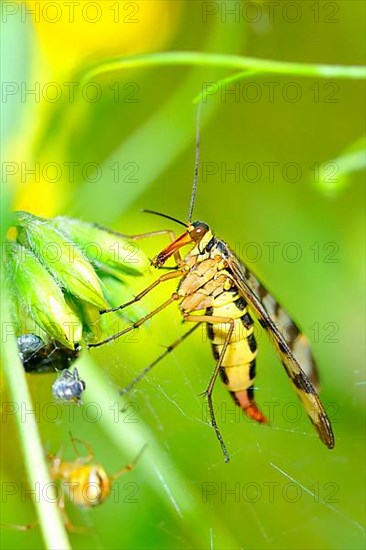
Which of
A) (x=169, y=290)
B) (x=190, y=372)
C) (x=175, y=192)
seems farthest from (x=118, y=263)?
(x=175, y=192)

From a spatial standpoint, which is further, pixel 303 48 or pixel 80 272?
pixel 303 48

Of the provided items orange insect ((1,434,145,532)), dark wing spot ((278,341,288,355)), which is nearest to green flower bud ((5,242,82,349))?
dark wing spot ((278,341,288,355))

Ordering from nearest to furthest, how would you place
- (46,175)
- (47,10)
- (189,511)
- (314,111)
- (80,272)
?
(80,272) < (189,511) < (46,175) < (47,10) < (314,111)

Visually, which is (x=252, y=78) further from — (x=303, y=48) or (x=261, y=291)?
(x=261, y=291)

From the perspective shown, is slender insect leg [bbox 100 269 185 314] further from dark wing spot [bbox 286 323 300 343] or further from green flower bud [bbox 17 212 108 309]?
dark wing spot [bbox 286 323 300 343]

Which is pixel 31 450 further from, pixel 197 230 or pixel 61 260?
pixel 197 230

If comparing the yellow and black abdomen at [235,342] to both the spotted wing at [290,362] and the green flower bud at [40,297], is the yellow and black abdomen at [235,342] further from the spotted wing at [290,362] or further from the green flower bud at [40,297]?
the green flower bud at [40,297]

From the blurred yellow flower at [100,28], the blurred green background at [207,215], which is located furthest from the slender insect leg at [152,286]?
the blurred yellow flower at [100,28]
